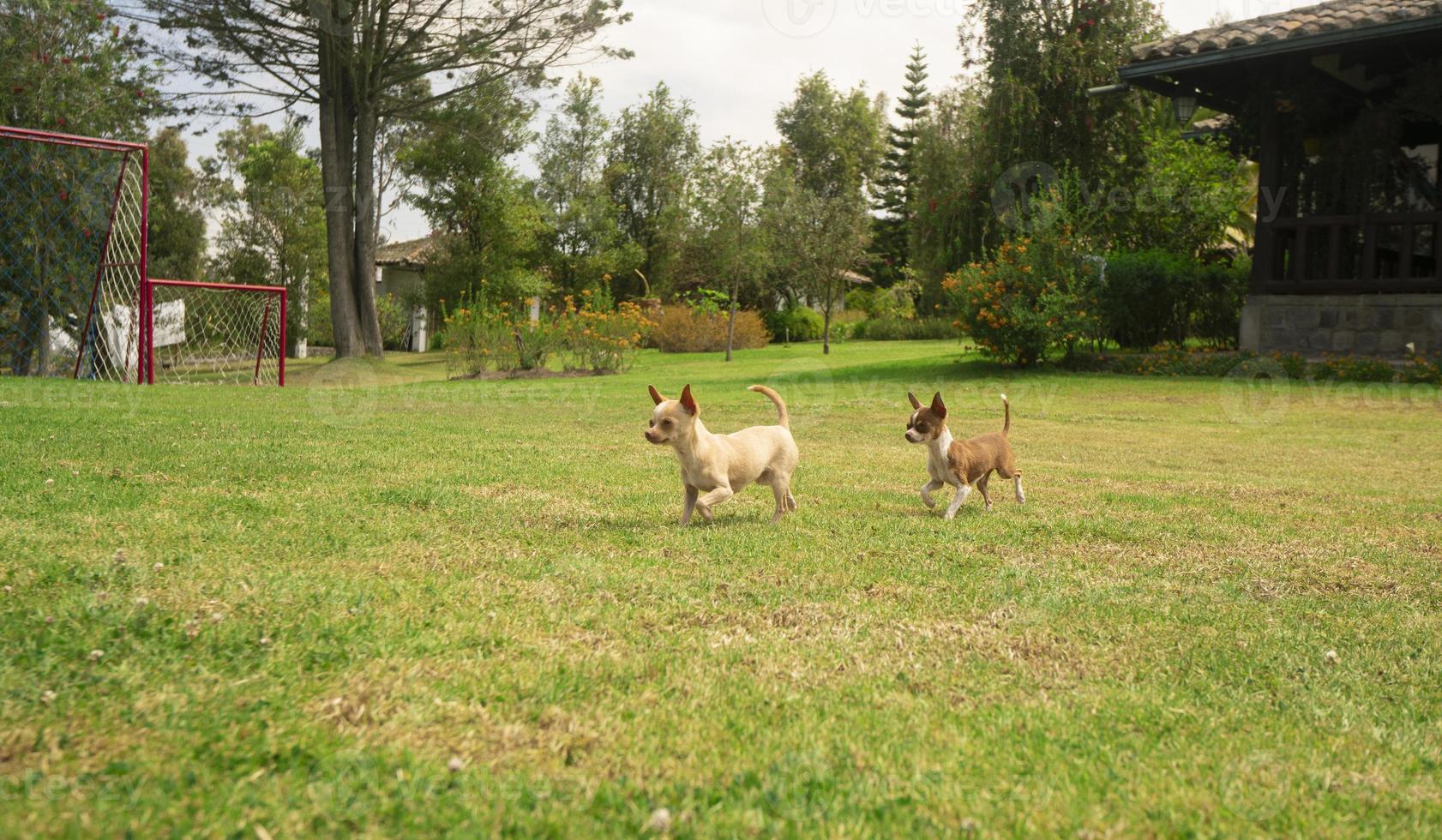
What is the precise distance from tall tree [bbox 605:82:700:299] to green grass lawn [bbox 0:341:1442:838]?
41470mm

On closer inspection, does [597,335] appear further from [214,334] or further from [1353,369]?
[1353,369]

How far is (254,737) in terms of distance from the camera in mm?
2713

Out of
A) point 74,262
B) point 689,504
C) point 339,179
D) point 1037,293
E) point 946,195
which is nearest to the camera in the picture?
point 689,504

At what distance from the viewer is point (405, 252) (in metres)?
→ 51.9

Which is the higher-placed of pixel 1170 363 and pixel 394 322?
pixel 394 322

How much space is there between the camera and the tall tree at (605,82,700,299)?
48.3 metres

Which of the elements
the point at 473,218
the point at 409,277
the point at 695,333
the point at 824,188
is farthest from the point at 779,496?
the point at 824,188

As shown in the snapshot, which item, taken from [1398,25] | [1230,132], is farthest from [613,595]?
[1230,132]

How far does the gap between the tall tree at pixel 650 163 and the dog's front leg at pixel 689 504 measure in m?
41.8

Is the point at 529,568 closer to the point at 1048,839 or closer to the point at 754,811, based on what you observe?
the point at 754,811

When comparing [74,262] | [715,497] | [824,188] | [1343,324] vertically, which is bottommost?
[715,497]

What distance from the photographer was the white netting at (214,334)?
2316 cm

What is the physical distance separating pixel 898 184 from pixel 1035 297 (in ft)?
164

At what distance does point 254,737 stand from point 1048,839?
1968mm
